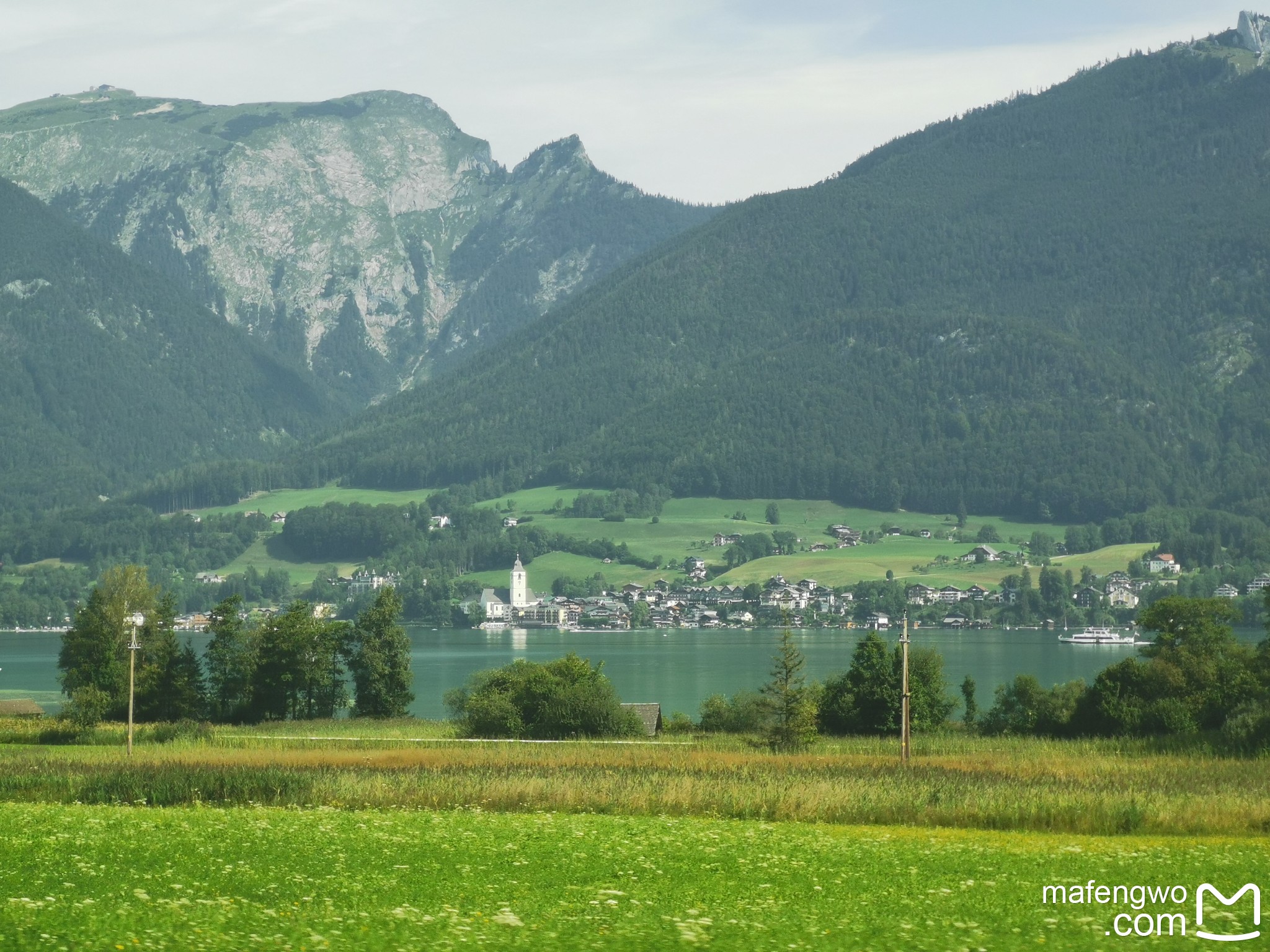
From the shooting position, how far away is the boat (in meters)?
175

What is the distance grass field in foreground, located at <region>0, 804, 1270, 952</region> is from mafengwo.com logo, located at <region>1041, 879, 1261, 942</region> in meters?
0.10

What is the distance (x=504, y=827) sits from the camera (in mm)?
26609

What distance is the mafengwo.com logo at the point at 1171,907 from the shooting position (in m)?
18.2

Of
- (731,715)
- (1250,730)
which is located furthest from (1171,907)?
(731,715)

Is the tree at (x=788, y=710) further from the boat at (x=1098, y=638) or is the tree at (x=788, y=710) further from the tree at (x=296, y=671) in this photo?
the boat at (x=1098, y=638)

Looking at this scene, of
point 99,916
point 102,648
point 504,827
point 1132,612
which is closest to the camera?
point 99,916

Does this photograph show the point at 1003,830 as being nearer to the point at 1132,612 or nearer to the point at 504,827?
the point at 504,827

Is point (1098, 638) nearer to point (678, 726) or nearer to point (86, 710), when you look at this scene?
point (678, 726)

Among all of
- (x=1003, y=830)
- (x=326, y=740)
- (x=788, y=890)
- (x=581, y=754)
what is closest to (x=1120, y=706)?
(x=581, y=754)

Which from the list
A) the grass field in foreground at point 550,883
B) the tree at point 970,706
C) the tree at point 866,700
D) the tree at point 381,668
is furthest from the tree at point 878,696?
the grass field in foreground at point 550,883

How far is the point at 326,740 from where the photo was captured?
58438 mm

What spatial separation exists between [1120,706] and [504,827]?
38.0 metres

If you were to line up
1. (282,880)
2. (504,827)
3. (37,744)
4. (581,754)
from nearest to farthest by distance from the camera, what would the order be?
(282,880) → (504,827) → (581,754) → (37,744)

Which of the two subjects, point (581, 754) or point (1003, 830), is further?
point (581, 754)
